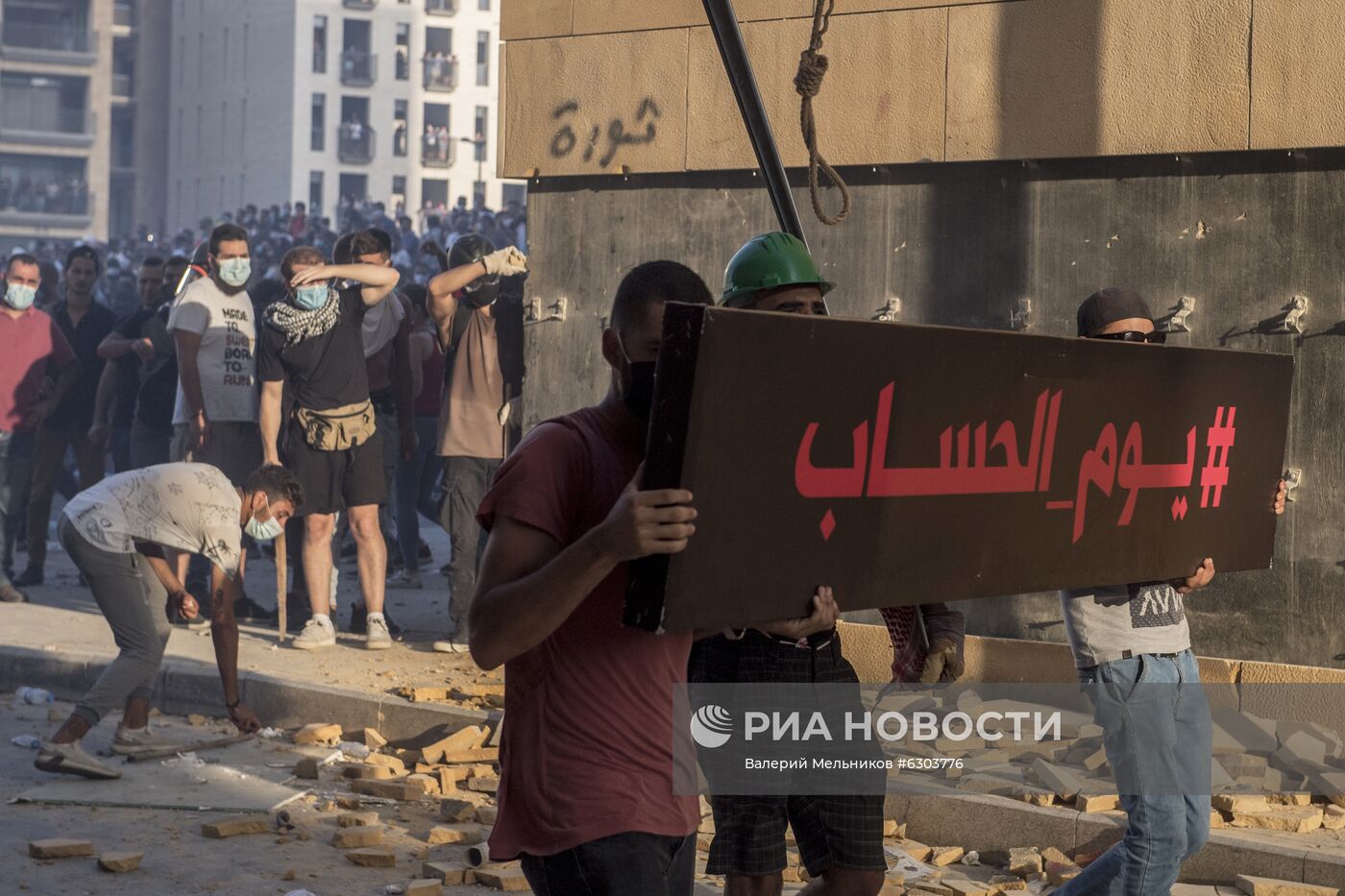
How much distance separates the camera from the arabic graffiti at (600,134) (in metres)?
10.2

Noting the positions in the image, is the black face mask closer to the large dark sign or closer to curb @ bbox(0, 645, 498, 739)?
the large dark sign

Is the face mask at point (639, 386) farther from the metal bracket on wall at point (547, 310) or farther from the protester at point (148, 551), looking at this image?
the metal bracket on wall at point (547, 310)

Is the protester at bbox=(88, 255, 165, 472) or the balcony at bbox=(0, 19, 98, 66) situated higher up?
the balcony at bbox=(0, 19, 98, 66)

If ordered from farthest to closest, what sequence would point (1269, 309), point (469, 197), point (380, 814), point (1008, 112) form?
point (469, 197)
point (1008, 112)
point (1269, 309)
point (380, 814)

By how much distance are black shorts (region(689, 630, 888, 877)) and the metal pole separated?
1218mm

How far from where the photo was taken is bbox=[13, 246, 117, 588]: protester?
43.8ft

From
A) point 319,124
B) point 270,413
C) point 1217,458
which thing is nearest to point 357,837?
point 1217,458

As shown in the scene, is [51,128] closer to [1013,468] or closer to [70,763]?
[70,763]

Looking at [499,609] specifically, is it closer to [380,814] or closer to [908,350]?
[908,350]

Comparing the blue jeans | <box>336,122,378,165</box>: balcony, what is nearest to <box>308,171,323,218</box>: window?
<box>336,122,378,165</box>: balcony

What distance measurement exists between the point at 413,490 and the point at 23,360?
3.01m

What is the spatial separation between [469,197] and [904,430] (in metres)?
82.1

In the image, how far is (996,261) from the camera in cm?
908

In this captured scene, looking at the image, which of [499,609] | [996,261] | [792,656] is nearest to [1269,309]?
[996,261]
